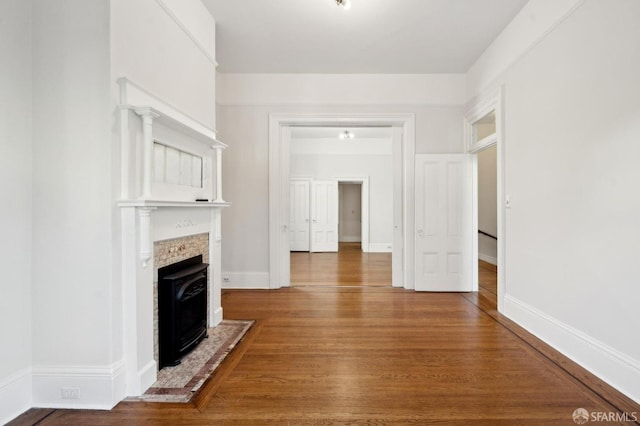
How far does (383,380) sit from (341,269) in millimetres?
4053

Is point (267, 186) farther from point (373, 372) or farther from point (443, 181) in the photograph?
point (373, 372)

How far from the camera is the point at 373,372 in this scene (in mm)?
2303

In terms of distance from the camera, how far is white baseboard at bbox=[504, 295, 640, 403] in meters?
1.99

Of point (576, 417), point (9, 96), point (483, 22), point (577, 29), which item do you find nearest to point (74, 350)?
point (9, 96)

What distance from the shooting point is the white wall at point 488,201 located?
6.75 meters

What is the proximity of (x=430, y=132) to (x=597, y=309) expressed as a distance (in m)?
3.17

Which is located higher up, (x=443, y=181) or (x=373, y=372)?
(x=443, y=181)

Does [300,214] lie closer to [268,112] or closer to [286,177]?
[286,177]

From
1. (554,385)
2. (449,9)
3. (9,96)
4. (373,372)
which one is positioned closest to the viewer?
(9,96)

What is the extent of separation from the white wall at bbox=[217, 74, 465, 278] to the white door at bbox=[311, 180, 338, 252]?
13.9 ft

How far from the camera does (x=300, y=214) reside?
29.3 feet

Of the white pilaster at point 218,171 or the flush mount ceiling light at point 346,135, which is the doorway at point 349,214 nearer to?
the flush mount ceiling light at point 346,135

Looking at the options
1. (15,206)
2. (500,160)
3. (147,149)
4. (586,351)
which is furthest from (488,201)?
(15,206)

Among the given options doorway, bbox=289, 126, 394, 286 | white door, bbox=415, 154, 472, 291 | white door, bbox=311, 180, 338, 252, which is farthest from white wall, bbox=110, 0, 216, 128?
white door, bbox=311, 180, 338, 252
